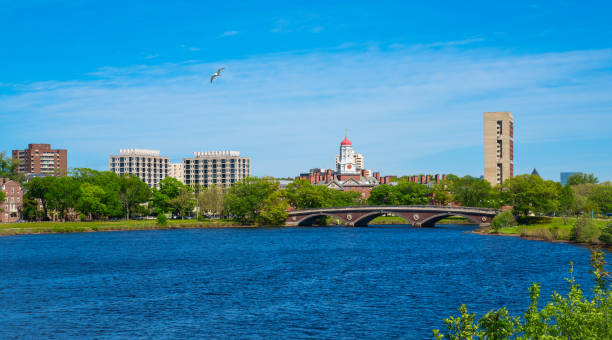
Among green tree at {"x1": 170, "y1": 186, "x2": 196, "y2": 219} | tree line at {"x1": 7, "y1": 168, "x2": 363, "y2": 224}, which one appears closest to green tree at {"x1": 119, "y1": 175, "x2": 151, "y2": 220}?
tree line at {"x1": 7, "y1": 168, "x2": 363, "y2": 224}

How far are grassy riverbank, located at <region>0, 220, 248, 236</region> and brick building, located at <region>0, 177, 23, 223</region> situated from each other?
72.8ft

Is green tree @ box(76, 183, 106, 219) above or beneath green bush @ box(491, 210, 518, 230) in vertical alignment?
above

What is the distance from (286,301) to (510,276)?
2535 centimetres

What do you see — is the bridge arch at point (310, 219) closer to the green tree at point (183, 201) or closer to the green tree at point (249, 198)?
the green tree at point (249, 198)

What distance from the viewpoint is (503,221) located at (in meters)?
126

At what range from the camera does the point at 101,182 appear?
540 feet

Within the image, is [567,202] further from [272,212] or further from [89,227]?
[89,227]

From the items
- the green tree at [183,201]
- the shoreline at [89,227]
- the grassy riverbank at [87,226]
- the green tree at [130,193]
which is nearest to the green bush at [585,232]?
the shoreline at [89,227]

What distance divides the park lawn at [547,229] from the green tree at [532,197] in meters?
2.52

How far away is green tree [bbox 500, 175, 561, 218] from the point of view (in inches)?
5037

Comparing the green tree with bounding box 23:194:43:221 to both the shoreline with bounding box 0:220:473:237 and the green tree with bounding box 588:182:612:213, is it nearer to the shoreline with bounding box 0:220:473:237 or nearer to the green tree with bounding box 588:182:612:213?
the shoreline with bounding box 0:220:473:237

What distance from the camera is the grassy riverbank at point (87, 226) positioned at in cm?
13244

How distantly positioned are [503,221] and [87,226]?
9082 cm

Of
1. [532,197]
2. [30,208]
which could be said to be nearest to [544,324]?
[532,197]
